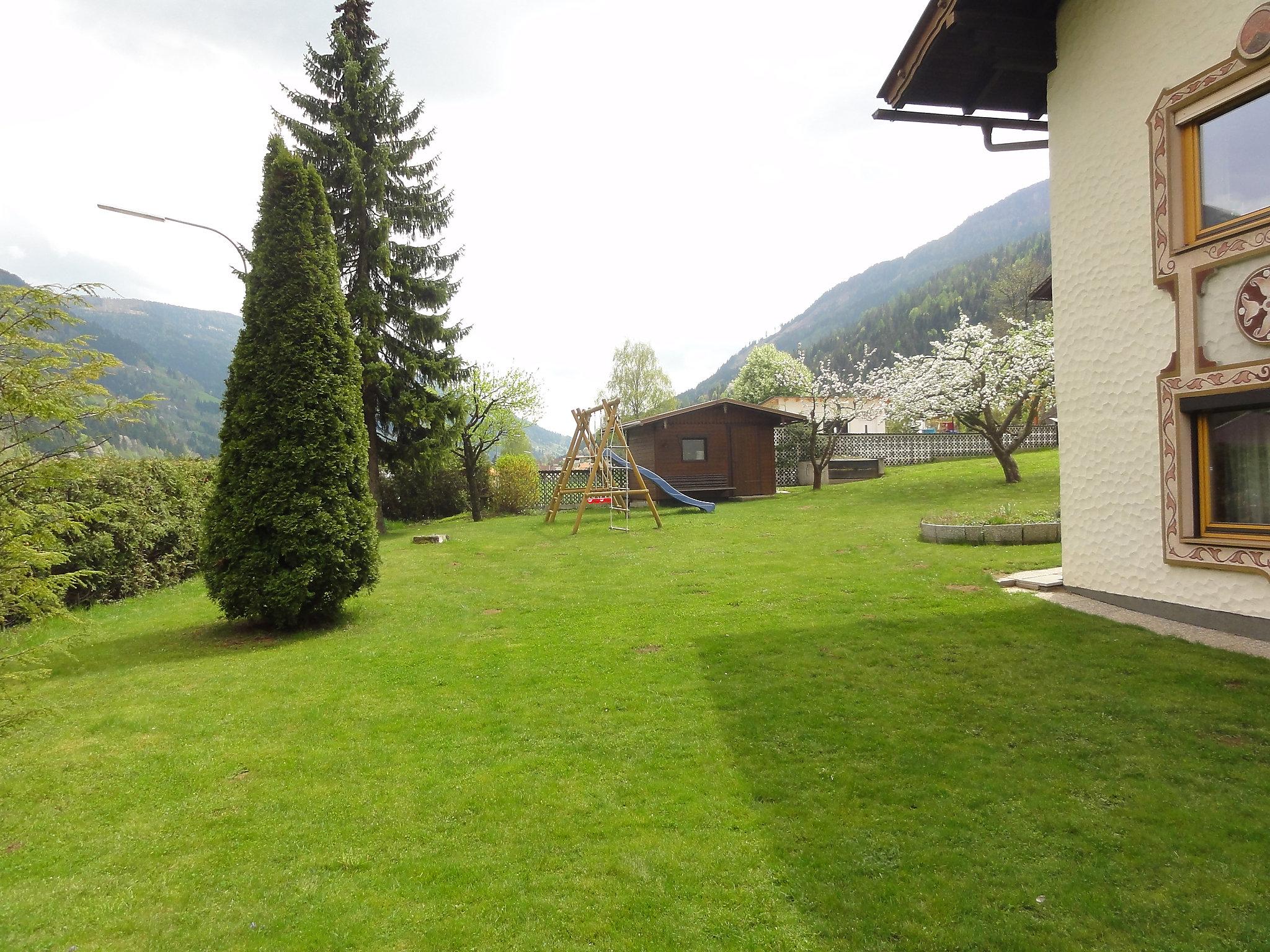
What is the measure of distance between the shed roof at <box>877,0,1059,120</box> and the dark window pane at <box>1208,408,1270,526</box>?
4.42 meters

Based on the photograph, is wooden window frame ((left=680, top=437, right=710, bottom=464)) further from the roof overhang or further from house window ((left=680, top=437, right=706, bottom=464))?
the roof overhang

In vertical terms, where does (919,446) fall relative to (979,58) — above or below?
below

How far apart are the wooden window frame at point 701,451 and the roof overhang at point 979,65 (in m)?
16.2

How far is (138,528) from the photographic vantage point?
9.93 meters

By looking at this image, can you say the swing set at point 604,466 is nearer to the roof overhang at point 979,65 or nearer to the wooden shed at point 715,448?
the wooden shed at point 715,448

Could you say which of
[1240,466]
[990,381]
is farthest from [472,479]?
[1240,466]

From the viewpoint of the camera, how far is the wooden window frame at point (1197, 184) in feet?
17.6

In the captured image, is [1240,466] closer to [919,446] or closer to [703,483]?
[703,483]

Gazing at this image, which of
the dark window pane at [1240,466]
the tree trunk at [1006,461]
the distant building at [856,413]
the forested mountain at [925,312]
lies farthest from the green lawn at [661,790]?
the forested mountain at [925,312]

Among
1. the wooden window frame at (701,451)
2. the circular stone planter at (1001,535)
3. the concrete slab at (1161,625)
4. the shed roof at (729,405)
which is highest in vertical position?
the shed roof at (729,405)

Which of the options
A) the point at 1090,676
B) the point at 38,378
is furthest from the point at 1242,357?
the point at 38,378

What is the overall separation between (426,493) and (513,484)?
3.04m

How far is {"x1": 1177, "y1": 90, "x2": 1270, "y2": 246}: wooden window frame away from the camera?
5371 millimetres

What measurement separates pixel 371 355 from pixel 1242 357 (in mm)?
18186
